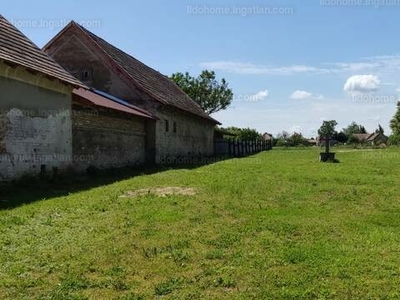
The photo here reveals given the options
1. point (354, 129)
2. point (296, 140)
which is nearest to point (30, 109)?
point (296, 140)

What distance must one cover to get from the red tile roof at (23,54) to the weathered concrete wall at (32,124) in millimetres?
300

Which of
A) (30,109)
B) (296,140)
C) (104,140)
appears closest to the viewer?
(30,109)

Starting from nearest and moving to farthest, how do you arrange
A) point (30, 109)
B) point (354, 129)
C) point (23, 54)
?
1. point (30, 109)
2. point (23, 54)
3. point (354, 129)

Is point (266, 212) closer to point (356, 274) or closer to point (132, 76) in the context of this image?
point (356, 274)

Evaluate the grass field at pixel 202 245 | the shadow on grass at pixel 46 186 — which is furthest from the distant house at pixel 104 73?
the grass field at pixel 202 245

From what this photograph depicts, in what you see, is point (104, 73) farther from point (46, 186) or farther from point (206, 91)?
point (206, 91)

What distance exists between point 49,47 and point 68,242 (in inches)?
762

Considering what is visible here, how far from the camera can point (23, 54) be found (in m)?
13.3

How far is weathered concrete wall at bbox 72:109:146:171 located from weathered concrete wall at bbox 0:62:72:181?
671 millimetres

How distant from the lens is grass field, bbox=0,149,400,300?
484 centimetres

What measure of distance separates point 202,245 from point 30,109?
8684 mm

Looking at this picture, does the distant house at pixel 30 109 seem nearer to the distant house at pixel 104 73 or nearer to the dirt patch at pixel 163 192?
the dirt patch at pixel 163 192

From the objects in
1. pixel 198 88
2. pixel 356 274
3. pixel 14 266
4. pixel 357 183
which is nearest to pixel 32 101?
pixel 14 266

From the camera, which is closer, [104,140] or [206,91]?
[104,140]
